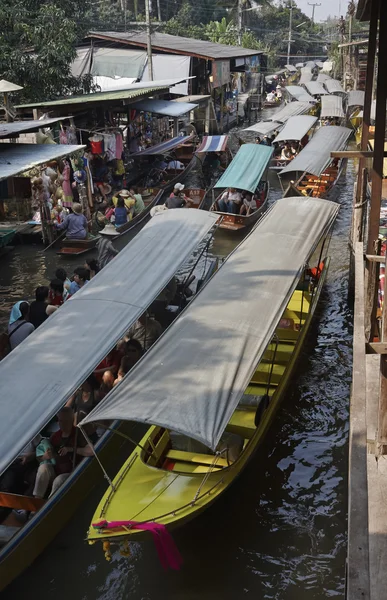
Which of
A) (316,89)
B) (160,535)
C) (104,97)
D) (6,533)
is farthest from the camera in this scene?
(316,89)

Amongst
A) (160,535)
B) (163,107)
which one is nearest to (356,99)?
(163,107)

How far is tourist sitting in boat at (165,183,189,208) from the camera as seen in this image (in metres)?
15.5

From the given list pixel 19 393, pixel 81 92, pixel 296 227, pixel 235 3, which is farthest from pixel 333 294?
pixel 235 3

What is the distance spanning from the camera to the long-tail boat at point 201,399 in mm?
5414

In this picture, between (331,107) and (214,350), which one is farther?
(331,107)

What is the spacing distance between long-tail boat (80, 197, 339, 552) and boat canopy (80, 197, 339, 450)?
11mm

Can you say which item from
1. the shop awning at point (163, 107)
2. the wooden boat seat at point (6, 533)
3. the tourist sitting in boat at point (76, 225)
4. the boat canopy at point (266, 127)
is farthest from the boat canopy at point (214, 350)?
the boat canopy at point (266, 127)

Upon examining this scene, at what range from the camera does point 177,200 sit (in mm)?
15609

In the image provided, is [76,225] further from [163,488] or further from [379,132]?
[163,488]

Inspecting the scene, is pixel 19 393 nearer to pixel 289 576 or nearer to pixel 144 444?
pixel 144 444

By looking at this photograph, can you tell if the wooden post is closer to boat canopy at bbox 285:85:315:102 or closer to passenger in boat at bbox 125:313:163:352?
passenger in boat at bbox 125:313:163:352

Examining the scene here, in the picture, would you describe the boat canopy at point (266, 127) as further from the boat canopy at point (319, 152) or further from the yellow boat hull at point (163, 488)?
the yellow boat hull at point (163, 488)

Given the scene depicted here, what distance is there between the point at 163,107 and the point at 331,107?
10893mm

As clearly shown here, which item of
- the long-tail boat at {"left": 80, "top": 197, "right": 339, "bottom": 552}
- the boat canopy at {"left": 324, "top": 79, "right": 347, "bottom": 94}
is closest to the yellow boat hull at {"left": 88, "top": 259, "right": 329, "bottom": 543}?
the long-tail boat at {"left": 80, "top": 197, "right": 339, "bottom": 552}
